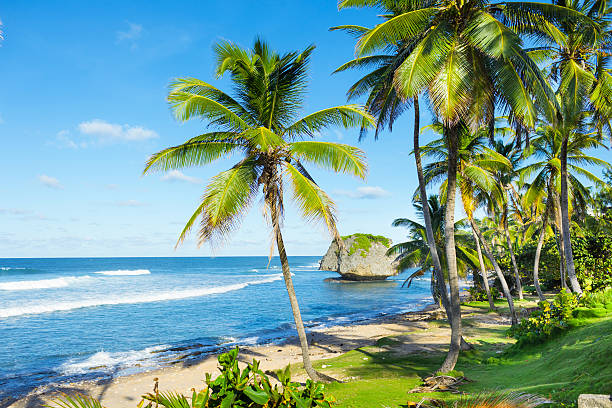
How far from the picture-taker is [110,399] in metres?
12.6

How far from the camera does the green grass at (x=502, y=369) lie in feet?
18.8

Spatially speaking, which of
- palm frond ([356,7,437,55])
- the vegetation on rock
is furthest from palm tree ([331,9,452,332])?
the vegetation on rock

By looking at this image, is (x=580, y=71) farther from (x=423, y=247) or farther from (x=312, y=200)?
(x=423, y=247)

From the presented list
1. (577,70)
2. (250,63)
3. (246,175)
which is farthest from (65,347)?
(577,70)

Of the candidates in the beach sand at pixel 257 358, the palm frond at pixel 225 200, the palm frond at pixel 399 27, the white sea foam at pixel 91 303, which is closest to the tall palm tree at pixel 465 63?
the palm frond at pixel 399 27

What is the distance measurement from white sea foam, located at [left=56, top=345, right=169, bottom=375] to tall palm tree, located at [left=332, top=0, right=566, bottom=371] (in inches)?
582

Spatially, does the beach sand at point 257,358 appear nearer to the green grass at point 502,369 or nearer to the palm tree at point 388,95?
the green grass at point 502,369

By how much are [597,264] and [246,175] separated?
69.2ft

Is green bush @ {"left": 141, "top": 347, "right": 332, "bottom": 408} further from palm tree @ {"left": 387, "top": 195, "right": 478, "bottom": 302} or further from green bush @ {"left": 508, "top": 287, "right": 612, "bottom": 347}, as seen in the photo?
palm tree @ {"left": 387, "top": 195, "right": 478, "bottom": 302}

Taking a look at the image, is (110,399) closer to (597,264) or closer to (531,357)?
(531,357)

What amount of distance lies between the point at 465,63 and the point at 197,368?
51.8ft

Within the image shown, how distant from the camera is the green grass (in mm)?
5730

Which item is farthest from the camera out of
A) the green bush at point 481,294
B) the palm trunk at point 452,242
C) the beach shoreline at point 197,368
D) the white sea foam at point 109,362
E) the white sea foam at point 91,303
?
the white sea foam at point 91,303

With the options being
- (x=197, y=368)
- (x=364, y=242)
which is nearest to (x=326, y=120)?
(x=197, y=368)
